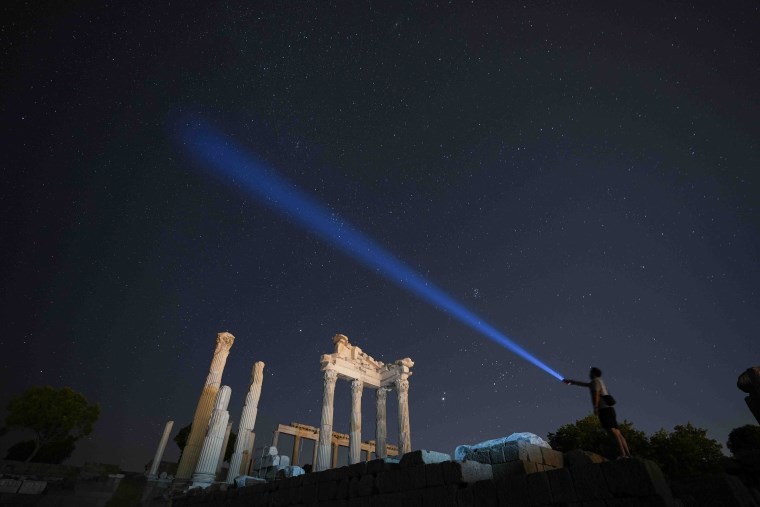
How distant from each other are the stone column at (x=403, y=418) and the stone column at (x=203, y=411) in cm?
1411

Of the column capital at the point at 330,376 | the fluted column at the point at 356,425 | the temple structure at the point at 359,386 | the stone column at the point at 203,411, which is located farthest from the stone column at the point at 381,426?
the stone column at the point at 203,411

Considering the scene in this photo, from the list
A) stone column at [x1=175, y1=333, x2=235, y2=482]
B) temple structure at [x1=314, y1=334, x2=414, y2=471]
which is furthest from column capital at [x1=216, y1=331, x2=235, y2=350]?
temple structure at [x1=314, y1=334, x2=414, y2=471]

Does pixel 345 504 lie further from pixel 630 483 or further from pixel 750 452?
pixel 750 452

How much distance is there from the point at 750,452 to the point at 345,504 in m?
9.15

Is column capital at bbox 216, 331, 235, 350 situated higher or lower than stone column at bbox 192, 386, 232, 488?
higher

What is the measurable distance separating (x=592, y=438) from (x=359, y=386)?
19834 mm

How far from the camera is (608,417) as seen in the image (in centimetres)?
748

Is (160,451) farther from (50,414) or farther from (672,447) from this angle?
(672,447)

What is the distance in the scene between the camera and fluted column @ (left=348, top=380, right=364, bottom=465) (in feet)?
93.6

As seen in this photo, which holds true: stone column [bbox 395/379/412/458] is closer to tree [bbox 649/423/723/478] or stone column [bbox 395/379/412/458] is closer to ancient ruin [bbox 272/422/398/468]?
ancient ruin [bbox 272/422/398/468]

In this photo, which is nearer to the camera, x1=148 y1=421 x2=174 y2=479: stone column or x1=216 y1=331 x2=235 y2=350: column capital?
x1=148 y1=421 x2=174 y2=479: stone column

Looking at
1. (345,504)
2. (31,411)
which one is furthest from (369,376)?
(31,411)

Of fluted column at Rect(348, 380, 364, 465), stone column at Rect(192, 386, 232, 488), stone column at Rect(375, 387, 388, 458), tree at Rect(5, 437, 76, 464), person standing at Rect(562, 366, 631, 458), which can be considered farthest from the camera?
tree at Rect(5, 437, 76, 464)

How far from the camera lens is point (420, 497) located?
8438mm
